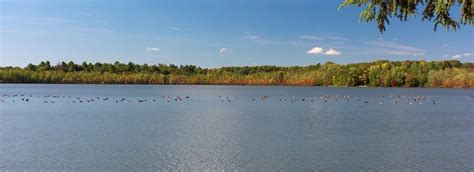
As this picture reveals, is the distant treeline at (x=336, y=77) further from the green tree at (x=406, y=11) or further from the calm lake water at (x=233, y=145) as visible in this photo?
the green tree at (x=406, y=11)

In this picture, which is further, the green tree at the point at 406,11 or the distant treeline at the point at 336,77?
the distant treeline at the point at 336,77

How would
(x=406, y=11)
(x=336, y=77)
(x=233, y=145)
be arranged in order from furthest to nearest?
(x=336, y=77)
(x=233, y=145)
(x=406, y=11)

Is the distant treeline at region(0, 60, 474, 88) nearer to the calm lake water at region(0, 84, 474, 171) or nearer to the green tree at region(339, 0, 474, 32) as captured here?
the calm lake water at region(0, 84, 474, 171)

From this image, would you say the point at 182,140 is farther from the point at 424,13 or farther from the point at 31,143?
the point at 424,13

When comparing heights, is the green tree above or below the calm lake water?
above

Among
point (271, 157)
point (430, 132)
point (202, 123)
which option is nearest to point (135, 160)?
point (271, 157)

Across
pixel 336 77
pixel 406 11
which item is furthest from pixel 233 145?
pixel 336 77

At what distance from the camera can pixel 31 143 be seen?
22.1 m

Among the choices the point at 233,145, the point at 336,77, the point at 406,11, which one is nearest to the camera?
the point at 406,11

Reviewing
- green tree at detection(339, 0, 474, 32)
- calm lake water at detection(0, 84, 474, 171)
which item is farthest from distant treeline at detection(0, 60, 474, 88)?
green tree at detection(339, 0, 474, 32)

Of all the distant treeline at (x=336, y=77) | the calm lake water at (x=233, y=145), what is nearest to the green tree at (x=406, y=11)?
the calm lake water at (x=233, y=145)

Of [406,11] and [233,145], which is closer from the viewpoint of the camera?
[406,11]

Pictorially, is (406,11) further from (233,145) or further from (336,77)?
(336,77)

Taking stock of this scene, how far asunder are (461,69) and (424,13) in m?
147
